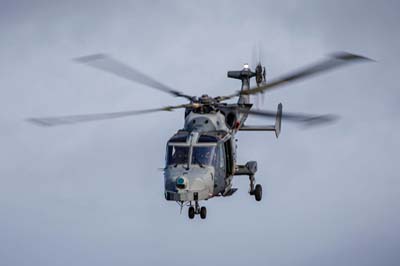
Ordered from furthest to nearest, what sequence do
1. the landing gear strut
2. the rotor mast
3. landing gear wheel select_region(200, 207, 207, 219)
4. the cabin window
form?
the rotor mast → the landing gear strut → the cabin window → landing gear wheel select_region(200, 207, 207, 219)

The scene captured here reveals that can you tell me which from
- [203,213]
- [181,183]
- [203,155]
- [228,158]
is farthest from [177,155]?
[228,158]

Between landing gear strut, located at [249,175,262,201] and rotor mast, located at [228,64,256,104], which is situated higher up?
rotor mast, located at [228,64,256,104]

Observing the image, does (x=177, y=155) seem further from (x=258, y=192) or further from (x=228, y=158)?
(x=258, y=192)

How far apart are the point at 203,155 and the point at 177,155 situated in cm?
123

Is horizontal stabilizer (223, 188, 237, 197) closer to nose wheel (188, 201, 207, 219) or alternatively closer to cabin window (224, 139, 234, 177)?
cabin window (224, 139, 234, 177)

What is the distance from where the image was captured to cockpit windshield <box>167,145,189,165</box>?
40.9 metres

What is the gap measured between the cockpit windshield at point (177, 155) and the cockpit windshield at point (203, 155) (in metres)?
0.38

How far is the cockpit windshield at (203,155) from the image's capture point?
40.9m

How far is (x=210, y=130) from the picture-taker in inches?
1703

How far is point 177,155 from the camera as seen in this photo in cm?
4112

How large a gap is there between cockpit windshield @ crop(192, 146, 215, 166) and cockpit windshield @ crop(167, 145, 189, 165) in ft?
1.23

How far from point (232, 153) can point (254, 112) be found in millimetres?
4098

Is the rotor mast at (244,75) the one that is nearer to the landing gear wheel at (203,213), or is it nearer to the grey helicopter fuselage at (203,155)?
the grey helicopter fuselage at (203,155)

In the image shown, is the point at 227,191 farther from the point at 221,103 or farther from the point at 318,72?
the point at 318,72
